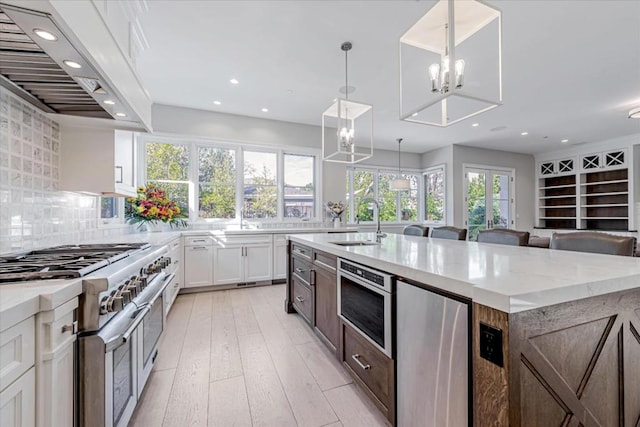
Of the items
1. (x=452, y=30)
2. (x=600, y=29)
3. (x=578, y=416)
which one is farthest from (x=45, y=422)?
(x=600, y=29)

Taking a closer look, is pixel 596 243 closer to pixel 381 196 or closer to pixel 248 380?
pixel 248 380

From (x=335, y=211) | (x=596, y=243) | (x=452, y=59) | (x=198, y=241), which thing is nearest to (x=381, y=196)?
(x=335, y=211)

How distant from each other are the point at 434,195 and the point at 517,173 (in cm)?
243

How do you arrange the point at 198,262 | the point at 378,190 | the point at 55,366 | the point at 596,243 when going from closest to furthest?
the point at 55,366 < the point at 596,243 < the point at 198,262 < the point at 378,190

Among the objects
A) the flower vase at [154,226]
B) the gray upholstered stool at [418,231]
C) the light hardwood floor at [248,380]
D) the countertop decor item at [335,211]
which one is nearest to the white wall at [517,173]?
the countertop decor item at [335,211]

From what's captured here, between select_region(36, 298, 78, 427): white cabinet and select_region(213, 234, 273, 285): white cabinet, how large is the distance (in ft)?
10.5

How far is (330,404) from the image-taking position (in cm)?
166

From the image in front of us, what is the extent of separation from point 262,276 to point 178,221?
1.57 meters

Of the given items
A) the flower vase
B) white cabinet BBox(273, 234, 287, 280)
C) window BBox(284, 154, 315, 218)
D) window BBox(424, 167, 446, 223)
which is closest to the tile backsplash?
the flower vase

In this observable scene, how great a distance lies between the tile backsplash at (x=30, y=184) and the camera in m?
1.59

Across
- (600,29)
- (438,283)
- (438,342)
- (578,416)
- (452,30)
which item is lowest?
(578,416)

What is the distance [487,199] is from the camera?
6.99 metres

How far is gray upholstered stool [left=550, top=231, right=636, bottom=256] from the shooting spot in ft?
5.48

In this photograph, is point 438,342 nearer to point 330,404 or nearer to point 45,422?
point 330,404
